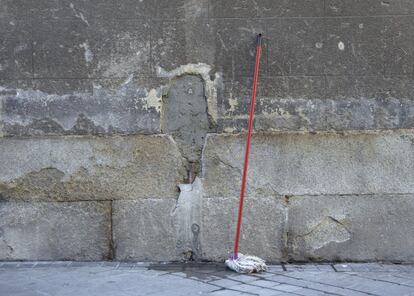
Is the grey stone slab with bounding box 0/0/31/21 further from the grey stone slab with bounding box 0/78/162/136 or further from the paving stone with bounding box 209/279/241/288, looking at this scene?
the paving stone with bounding box 209/279/241/288

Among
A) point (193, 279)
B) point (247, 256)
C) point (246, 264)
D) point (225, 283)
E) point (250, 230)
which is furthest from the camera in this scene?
point (250, 230)

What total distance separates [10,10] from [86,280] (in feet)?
8.45

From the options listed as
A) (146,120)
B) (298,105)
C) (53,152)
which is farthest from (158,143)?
(298,105)

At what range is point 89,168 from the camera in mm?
4766

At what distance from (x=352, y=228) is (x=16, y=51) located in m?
3.49

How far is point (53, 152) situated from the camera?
4.75 m

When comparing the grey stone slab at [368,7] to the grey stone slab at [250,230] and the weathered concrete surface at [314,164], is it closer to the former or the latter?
the weathered concrete surface at [314,164]

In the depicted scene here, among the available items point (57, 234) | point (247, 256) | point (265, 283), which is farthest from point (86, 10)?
point (265, 283)

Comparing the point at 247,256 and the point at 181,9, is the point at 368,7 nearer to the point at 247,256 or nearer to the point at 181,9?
the point at 181,9

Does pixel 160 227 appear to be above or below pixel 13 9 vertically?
below

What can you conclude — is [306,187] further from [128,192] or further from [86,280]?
[86,280]

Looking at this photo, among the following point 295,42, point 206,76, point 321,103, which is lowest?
point 321,103

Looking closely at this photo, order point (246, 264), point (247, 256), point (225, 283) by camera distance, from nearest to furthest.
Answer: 1. point (225, 283)
2. point (246, 264)
3. point (247, 256)

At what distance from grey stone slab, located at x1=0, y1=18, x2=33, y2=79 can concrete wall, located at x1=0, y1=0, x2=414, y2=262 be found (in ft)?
0.04
